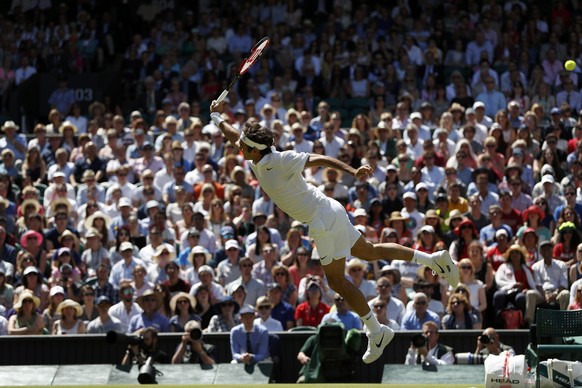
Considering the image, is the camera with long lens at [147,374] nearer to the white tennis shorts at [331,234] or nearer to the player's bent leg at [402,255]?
the white tennis shorts at [331,234]

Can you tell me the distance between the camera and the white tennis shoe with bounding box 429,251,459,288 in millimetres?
12383

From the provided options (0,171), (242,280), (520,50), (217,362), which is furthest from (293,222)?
(520,50)

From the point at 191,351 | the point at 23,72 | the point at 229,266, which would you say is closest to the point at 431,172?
the point at 229,266

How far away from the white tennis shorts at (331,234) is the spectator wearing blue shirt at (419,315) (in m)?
3.91

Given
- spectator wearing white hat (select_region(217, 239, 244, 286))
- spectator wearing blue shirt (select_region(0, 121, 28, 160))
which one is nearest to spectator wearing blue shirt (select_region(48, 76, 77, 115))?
spectator wearing blue shirt (select_region(0, 121, 28, 160))

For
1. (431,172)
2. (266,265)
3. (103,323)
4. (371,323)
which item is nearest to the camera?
(371,323)

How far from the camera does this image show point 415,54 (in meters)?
23.4

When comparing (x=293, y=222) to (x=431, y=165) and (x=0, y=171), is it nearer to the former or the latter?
(x=431, y=165)

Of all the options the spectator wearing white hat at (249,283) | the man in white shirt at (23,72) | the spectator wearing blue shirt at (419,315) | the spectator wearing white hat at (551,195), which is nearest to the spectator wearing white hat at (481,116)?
the spectator wearing white hat at (551,195)

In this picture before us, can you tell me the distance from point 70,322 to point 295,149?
16.6ft

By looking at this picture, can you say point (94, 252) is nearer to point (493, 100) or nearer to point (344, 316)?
point (344, 316)

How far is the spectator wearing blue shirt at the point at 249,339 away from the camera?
1570 cm

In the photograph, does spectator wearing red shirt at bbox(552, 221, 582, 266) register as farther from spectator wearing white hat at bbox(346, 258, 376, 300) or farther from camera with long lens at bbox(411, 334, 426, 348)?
camera with long lens at bbox(411, 334, 426, 348)

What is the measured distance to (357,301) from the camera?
482 inches
